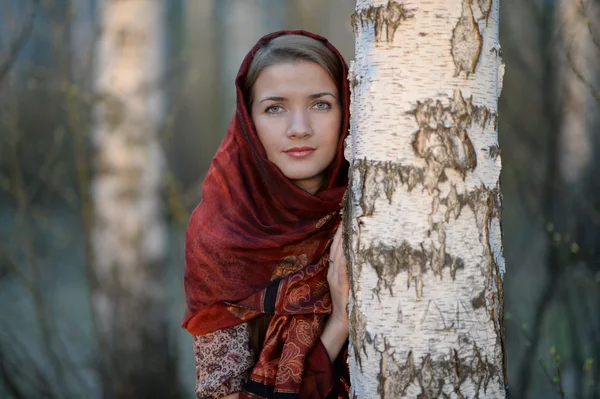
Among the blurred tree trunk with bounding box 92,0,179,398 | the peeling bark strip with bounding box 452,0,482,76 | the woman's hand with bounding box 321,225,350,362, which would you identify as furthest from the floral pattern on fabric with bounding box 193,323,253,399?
the blurred tree trunk with bounding box 92,0,179,398

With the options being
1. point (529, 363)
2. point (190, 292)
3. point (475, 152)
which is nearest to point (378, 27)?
point (475, 152)

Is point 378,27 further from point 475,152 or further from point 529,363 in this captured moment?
point 529,363

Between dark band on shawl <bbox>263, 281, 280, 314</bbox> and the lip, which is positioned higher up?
the lip

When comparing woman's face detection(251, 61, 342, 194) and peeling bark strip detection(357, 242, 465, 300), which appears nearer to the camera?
peeling bark strip detection(357, 242, 465, 300)

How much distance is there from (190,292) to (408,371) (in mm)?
945

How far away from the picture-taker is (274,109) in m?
2.33

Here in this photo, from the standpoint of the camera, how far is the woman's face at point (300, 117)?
2.26 m

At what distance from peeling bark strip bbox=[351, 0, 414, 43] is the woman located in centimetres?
60

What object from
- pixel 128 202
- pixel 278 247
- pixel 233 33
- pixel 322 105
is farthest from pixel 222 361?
pixel 233 33

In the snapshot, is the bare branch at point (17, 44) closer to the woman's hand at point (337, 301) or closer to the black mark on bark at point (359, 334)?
the woman's hand at point (337, 301)

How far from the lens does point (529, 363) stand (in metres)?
3.73

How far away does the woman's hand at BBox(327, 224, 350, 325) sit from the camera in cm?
199

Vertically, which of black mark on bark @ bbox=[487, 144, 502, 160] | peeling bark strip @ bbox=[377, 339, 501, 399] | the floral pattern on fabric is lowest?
the floral pattern on fabric

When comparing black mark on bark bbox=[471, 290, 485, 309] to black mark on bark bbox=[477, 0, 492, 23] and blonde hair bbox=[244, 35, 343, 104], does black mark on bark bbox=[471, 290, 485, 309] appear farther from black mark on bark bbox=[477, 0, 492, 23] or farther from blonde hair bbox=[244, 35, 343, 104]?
blonde hair bbox=[244, 35, 343, 104]
